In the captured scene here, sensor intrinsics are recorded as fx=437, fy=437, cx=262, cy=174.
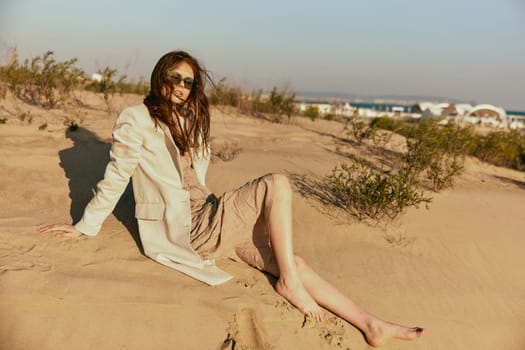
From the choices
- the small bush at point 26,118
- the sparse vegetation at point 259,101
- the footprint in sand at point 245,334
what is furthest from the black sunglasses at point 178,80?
the sparse vegetation at point 259,101

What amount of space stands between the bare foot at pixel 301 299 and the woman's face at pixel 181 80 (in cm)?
134

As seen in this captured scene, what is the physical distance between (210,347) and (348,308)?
817mm

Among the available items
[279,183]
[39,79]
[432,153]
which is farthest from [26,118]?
[432,153]

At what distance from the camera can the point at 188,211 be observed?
2674 mm

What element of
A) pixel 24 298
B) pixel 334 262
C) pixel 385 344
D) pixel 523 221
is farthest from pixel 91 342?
pixel 523 221

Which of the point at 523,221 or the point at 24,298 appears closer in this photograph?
the point at 24,298

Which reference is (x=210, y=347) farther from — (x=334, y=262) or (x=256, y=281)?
(x=334, y=262)

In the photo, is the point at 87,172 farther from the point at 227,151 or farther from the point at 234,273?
the point at 234,273

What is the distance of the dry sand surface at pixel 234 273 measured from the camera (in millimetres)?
2232

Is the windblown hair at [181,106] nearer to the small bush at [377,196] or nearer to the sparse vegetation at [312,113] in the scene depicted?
the small bush at [377,196]

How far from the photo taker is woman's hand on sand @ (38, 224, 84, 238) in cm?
285

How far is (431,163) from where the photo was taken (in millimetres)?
4898

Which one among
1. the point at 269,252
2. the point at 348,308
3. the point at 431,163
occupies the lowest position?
the point at 348,308

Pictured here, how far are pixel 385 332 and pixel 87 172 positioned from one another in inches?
122
